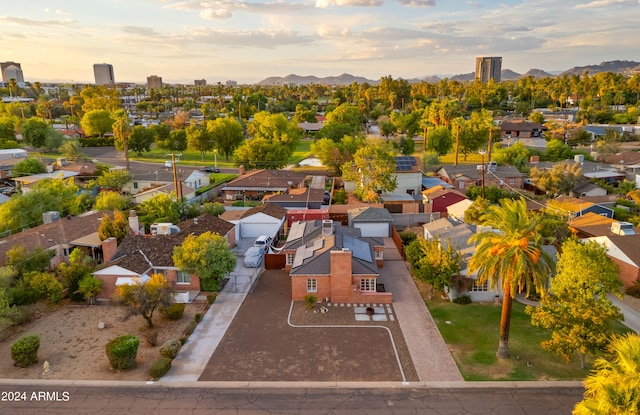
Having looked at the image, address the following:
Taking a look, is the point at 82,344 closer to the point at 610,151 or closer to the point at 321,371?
the point at 321,371

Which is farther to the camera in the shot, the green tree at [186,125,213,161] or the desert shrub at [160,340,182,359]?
the green tree at [186,125,213,161]

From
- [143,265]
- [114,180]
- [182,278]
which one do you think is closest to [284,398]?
[182,278]

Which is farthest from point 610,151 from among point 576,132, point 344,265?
point 344,265

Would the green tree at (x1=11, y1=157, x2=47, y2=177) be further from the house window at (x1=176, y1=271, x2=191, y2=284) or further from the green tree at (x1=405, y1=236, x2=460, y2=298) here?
the green tree at (x1=405, y1=236, x2=460, y2=298)

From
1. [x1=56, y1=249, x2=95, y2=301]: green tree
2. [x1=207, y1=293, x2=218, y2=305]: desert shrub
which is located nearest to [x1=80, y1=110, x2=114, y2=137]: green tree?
[x1=56, y1=249, x2=95, y2=301]: green tree

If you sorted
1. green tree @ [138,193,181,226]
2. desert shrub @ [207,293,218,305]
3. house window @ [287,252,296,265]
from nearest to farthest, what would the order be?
desert shrub @ [207,293,218,305] < house window @ [287,252,296,265] < green tree @ [138,193,181,226]

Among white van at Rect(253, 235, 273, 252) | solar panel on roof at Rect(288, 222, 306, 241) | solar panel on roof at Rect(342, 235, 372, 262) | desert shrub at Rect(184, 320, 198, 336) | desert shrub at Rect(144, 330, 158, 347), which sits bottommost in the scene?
desert shrub at Rect(184, 320, 198, 336)
